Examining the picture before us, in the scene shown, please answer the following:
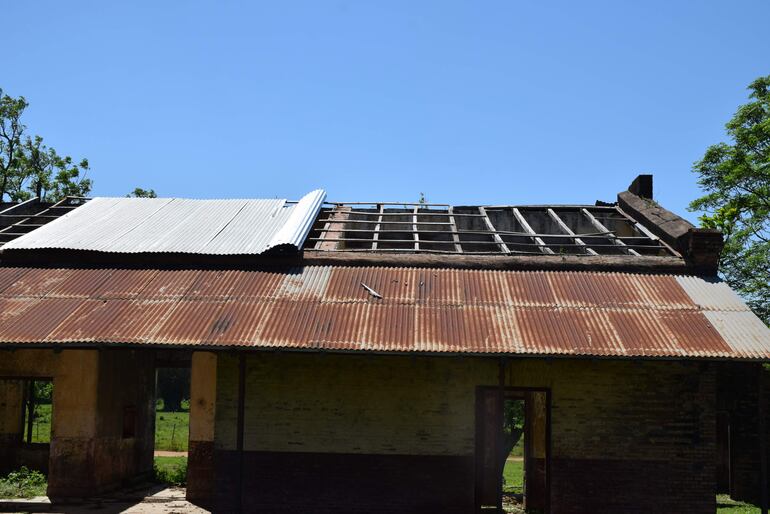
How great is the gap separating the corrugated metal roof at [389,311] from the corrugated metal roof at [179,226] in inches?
23.5

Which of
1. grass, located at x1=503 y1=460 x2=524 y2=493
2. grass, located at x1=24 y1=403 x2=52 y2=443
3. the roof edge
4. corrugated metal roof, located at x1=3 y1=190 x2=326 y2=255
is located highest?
corrugated metal roof, located at x1=3 y1=190 x2=326 y2=255

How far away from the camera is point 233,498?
1234 centimetres

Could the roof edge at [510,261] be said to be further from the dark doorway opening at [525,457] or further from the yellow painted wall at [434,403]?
the dark doorway opening at [525,457]

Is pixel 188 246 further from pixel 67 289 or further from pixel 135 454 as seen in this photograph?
pixel 135 454

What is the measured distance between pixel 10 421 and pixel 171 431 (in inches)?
658

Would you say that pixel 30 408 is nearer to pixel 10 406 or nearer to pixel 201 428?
pixel 10 406

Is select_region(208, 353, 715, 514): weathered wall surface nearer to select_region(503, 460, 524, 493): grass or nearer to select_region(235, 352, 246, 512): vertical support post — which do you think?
select_region(235, 352, 246, 512): vertical support post

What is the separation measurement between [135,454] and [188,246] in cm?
555

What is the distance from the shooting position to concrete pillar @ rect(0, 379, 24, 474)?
17.2 meters

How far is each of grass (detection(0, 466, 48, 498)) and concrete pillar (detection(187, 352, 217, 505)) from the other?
289 cm

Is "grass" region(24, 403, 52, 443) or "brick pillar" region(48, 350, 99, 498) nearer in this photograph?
"brick pillar" region(48, 350, 99, 498)

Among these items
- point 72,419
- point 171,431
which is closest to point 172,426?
point 171,431

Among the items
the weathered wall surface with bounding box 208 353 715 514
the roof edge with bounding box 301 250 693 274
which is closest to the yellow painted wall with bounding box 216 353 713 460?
the weathered wall surface with bounding box 208 353 715 514

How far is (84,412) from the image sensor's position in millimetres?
14070
